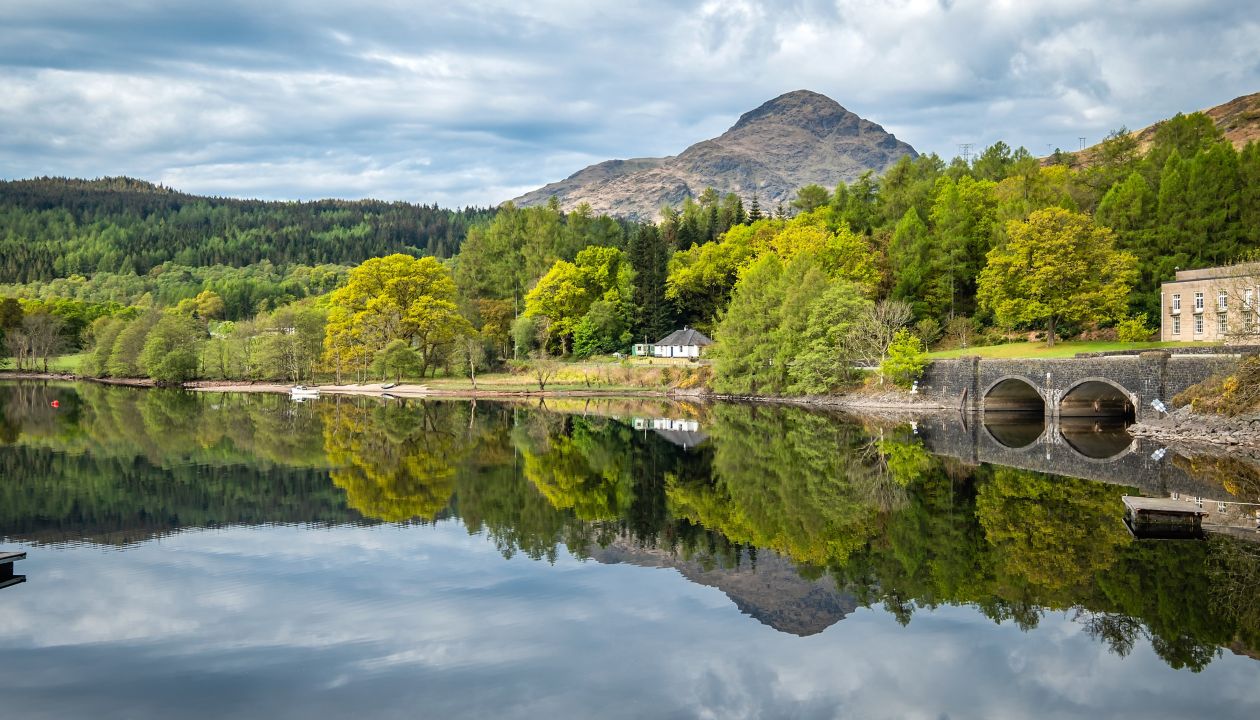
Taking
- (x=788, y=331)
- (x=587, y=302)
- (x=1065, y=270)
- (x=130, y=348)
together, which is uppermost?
(x=1065, y=270)

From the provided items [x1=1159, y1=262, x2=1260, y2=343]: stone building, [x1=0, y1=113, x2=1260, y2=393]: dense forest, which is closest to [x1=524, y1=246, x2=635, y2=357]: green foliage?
[x1=0, y1=113, x2=1260, y2=393]: dense forest

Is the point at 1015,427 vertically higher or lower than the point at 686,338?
lower

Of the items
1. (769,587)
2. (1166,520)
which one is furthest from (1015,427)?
(769,587)

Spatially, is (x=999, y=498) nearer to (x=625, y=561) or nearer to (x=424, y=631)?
(x=625, y=561)

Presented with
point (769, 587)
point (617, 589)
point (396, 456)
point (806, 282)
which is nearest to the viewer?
point (769, 587)

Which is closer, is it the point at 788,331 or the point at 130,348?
the point at 788,331

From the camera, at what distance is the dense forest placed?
5606cm

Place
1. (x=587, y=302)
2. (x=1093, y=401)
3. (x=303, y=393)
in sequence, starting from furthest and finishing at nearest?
(x=587, y=302) → (x=303, y=393) → (x=1093, y=401)

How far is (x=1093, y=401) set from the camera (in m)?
47.0

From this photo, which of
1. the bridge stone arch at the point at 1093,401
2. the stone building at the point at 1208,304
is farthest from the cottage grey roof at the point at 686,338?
the stone building at the point at 1208,304

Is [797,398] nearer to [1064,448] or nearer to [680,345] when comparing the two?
[680,345]

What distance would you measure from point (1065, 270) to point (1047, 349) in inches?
203

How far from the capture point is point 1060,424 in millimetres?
44844

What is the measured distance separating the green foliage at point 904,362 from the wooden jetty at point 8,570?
47.8 metres
